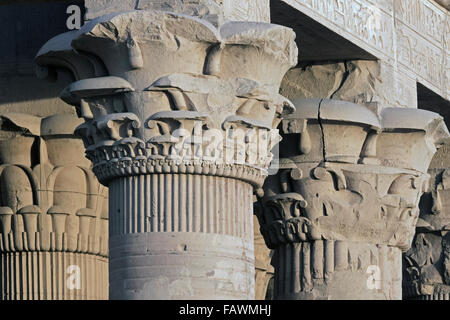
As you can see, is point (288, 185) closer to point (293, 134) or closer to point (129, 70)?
point (293, 134)

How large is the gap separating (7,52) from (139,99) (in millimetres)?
5427

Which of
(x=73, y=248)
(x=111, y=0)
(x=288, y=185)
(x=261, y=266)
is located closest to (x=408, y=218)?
(x=288, y=185)

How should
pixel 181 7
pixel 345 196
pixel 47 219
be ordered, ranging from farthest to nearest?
pixel 47 219 → pixel 345 196 → pixel 181 7

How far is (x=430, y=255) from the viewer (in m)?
22.4

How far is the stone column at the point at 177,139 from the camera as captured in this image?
13.0 metres

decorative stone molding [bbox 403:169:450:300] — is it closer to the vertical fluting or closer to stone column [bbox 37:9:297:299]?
stone column [bbox 37:9:297:299]

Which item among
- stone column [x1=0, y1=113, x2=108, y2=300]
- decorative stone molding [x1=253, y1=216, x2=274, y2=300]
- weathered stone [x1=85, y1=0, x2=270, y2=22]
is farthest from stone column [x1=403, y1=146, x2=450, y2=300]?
weathered stone [x1=85, y1=0, x2=270, y2=22]

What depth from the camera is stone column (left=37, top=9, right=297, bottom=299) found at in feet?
42.6

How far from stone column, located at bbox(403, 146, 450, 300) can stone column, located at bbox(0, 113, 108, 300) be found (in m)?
5.01

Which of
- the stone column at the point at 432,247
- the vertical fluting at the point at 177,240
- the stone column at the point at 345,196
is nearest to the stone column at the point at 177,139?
the vertical fluting at the point at 177,240

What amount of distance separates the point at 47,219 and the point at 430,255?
6143 millimetres

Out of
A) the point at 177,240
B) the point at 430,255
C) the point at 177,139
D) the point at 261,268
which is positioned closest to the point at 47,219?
the point at 261,268

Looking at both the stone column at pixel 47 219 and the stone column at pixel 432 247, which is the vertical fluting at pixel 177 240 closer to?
the stone column at pixel 47 219

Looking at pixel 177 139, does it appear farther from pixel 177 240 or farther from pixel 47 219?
pixel 47 219
